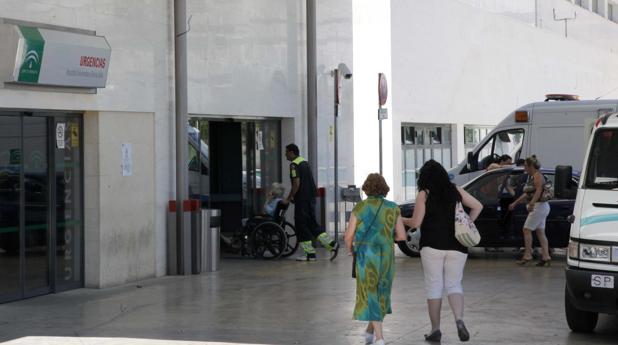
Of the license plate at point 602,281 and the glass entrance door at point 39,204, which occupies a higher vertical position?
the glass entrance door at point 39,204

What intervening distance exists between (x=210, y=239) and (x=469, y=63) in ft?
48.7

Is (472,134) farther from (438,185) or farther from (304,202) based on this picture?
(438,185)

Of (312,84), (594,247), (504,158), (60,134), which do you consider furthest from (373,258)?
(312,84)

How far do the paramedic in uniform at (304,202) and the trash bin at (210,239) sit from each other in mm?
1736

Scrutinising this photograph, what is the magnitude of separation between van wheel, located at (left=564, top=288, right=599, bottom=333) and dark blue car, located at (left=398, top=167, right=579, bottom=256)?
6.37m

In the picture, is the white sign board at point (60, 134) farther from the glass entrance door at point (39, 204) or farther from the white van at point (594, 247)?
the white van at point (594, 247)

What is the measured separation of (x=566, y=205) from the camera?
17.4m

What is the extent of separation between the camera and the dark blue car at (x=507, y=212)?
17.4m

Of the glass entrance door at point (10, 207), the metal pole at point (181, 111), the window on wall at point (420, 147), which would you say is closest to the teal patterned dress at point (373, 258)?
the glass entrance door at point (10, 207)

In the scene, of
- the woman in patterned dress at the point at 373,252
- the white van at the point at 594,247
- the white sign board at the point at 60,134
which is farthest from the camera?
the white sign board at the point at 60,134

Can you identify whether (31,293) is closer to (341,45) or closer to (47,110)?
(47,110)

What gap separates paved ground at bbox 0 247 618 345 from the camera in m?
10.8

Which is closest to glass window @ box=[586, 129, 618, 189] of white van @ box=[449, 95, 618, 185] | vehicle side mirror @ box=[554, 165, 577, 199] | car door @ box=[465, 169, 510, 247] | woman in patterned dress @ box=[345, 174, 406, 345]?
vehicle side mirror @ box=[554, 165, 577, 199]

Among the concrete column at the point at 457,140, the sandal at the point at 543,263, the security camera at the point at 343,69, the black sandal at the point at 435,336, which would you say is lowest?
the black sandal at the point at 435,336
